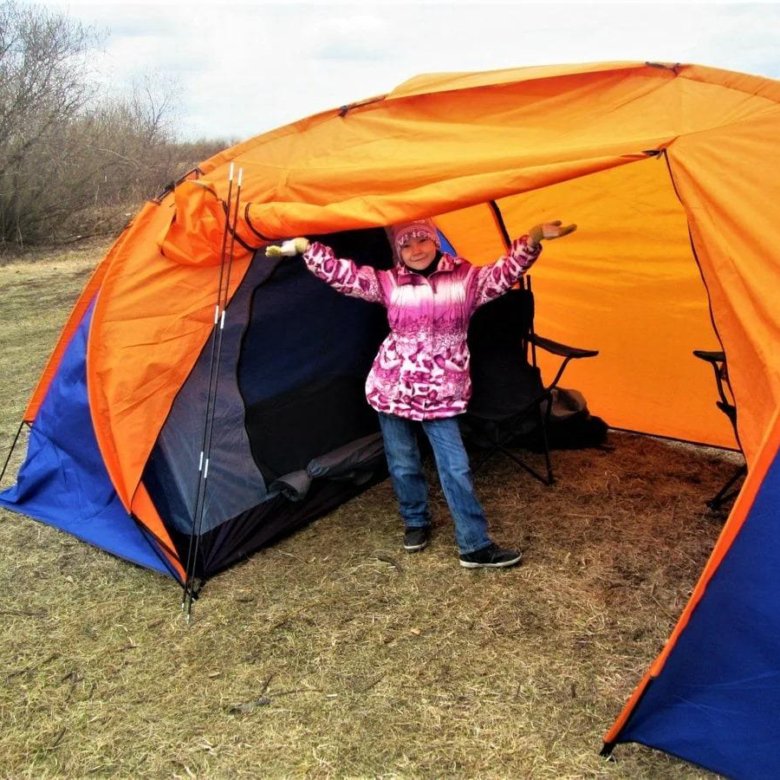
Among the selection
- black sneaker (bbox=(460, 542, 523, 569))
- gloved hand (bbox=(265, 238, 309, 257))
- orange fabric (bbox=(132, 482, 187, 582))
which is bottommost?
black sneaker (bbox=(460, 542, 523, 569))

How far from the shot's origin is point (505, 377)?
351 centimetres

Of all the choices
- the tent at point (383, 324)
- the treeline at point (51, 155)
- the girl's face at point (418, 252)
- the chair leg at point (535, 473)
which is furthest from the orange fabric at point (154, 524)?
the treeline at point (51, 155)

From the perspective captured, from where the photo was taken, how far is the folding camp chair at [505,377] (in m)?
3.43

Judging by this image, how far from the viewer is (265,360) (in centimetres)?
335

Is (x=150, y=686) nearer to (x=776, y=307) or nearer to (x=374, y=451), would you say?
(x=374, y=451)

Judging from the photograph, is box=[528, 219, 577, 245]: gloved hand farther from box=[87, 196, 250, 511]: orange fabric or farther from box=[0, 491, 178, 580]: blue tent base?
box=[0, 491, 178, 580]: blue tent base

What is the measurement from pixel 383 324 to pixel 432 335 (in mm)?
864

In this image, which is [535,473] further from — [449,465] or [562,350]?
[449,465]

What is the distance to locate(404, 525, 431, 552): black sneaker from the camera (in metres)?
3.12

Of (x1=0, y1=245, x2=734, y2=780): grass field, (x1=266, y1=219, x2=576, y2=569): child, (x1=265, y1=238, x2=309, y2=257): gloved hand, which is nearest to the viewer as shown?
(x1=0, y1=245, x2=734, y2=780): grass field

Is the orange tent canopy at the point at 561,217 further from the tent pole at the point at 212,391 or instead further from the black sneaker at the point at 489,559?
the black sneaker at the point at 489,559

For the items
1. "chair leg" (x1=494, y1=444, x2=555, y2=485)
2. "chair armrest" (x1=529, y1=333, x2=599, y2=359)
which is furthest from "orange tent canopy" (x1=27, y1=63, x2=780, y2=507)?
"chair leg" (x1=494, y1=444, x2=555, y2=485)

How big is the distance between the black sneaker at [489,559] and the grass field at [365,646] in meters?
0.04

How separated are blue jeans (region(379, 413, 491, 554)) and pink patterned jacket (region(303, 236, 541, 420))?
73 mm
